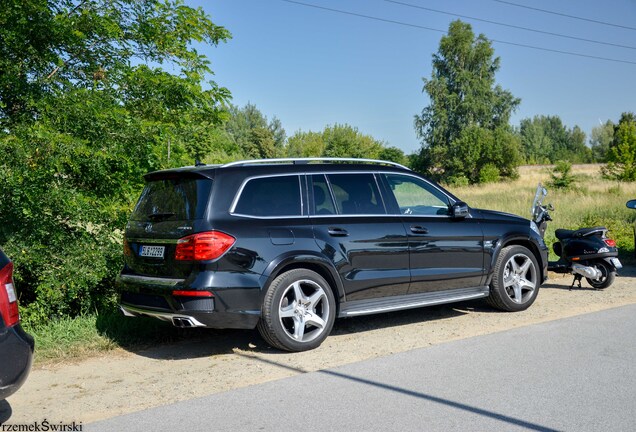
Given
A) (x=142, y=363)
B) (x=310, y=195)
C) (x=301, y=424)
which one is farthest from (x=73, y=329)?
(x=301, y=424)

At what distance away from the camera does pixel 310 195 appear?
22.4ft

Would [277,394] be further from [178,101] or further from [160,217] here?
[178,101]

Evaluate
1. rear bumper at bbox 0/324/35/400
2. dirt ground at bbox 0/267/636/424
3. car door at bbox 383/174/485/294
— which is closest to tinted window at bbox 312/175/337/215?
car door at bbox 383/174/485/294

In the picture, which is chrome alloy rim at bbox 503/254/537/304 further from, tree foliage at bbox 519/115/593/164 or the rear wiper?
tree foliage at bbox 519/115/593/164

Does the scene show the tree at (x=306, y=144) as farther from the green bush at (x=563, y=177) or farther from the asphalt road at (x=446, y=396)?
the asphalt road at (x=446, y=396)

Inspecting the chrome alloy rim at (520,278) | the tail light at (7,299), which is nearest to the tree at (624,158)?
the chrome alloy rim at (520,278)

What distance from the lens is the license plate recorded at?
6246mm

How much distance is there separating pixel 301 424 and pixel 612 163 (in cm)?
4003

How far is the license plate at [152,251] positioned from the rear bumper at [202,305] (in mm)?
228

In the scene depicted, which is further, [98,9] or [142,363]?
[98,9]

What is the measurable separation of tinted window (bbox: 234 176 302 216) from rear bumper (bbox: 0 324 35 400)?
2.55m

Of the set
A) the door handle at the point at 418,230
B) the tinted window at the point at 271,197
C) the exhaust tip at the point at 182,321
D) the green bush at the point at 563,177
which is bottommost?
the exhaust tip at the point at 182,321

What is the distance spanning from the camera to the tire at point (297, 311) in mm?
6188

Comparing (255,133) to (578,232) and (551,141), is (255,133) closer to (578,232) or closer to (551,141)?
(578,232)
